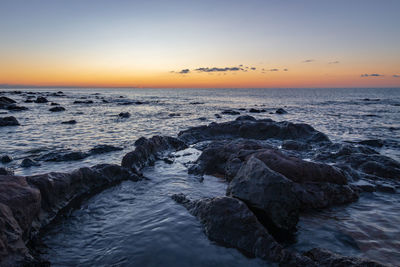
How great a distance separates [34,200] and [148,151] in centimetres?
670

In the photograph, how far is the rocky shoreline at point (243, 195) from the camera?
460cm

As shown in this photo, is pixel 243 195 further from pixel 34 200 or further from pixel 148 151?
pixel 148 151

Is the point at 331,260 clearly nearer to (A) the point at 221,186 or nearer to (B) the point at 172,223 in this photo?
(B) the point at 172,223

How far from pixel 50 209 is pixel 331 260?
21.8 ft

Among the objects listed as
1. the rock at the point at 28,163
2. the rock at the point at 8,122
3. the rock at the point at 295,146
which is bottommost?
the rock at the point at 28,163

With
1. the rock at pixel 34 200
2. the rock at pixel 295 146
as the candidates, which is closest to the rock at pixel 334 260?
the rock at pixel 34 200

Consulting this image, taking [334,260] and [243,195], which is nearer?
[334,260]

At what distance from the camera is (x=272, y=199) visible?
563 cm

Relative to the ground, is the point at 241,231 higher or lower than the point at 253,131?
lower

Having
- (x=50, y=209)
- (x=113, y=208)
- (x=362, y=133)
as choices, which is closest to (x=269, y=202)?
(x=113, y=208)

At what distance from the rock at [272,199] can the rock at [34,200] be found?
4.61 m

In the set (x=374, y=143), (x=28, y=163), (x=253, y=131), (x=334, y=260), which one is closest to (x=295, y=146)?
(x=253, y=131)

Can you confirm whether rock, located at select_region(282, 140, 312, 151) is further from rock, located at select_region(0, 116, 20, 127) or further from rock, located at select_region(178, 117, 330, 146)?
rock, located at select_region(0, 116, 20, 127)

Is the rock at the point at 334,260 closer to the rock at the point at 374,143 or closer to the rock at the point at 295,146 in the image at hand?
the rock at the point at 295,146
